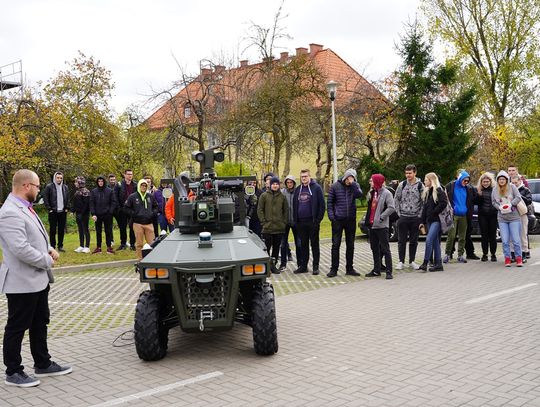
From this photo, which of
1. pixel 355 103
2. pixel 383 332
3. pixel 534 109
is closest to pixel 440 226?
pixel 383 332

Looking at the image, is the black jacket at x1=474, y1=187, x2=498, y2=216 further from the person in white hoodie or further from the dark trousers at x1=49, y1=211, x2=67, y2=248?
the dark trousers at x1=49, y1=211, x2=67, y2=248

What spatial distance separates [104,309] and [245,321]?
3.24 meters

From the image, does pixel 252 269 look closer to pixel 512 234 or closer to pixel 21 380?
pixel 21 380

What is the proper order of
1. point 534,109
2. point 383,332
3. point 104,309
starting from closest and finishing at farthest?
point 383,332 < point 104,309 < point 534,109

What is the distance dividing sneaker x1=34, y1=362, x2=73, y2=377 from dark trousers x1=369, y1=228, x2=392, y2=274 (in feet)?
22.1

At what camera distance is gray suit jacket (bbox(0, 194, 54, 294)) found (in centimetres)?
535

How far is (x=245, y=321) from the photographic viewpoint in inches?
256

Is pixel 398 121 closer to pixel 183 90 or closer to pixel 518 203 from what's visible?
pixel 183 90

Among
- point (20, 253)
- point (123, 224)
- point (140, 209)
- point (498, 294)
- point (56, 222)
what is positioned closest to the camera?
point (20, 253)

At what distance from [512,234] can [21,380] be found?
31.8 feet

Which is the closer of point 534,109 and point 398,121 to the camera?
point 398,121

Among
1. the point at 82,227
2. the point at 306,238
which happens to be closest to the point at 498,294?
the point at 306,238

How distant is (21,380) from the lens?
5.46 m

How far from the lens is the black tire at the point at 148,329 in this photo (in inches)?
235
